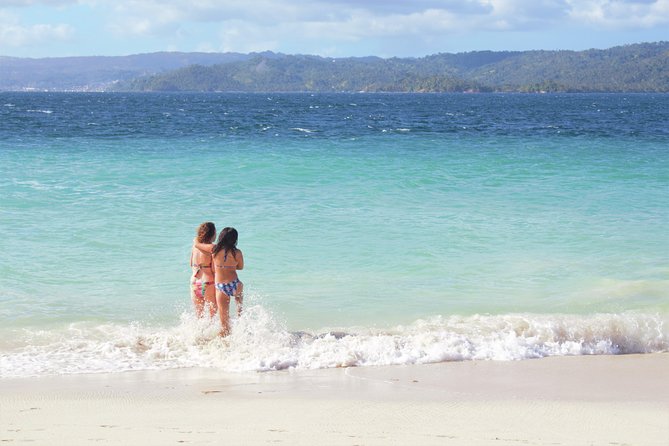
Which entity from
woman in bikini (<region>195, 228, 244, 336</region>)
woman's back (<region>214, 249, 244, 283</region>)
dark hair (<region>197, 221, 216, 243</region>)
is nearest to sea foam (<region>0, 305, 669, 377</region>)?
woman in bikini (<region>195, 228, 244, 336</region>)

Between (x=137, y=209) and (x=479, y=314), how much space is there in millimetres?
7826

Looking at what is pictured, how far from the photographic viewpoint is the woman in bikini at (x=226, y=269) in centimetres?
846

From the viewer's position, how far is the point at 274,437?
18.9ft

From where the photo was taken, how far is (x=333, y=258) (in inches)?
479

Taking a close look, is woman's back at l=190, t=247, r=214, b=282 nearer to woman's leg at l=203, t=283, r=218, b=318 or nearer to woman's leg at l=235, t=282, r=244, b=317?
woman's leg at l=203, t=283, r=218, b=318

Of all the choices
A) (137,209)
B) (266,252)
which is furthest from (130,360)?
(137,209)

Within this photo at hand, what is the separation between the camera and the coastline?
228 inches

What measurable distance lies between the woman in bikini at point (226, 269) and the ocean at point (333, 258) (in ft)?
0.46

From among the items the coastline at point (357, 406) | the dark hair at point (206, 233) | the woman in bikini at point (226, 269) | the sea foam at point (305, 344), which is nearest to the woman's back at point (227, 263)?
the woman in bikini at point (226, 269)

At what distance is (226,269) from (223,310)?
0.40m

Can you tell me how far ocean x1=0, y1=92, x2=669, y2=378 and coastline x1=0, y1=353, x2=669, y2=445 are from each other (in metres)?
0.44

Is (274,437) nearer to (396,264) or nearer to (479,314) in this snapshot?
(479,314)

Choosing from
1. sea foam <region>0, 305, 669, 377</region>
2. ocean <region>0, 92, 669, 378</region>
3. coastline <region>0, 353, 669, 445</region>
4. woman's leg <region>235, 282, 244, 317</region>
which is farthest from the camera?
woman's leg <region>235, 282, 244, 317</region>

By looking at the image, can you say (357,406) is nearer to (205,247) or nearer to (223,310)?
(223,310)
